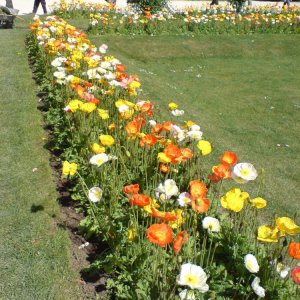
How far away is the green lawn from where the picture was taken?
18.9 feet

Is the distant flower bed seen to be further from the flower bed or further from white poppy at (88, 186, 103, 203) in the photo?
white poppy at (88, 186, 103, 203)

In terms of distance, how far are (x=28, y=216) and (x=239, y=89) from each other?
6.63 metres

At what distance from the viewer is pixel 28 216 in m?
3.82

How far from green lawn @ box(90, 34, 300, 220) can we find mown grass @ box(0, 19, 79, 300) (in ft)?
5.61

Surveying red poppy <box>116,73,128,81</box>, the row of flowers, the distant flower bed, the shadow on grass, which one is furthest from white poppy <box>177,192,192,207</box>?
the distant flower bed

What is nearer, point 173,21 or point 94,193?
point 94,193

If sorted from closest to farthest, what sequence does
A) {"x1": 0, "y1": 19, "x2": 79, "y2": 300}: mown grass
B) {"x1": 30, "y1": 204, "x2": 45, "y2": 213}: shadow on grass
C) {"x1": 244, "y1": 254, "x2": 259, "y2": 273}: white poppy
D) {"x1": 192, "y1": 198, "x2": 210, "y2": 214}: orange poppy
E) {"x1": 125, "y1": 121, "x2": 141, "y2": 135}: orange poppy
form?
{"x1": 244, "y1": 254, "x2": 259, "y2": 273}: white poppy, {"x1": 192, "y1": 198, "x2": 210, "y2": 214}: orange poppy, {"x1": 0, "y1": 19, "x2": 79, "y2": 300}: mown grass, {"x1": 125, "y1": 121, "x2": 141, "y2": 135}: orange poppy, {"x1": 30, "y1": 204, "x2": 45, "y2": 213}: shadow on grass

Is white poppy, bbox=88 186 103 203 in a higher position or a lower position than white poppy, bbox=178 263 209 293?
lower

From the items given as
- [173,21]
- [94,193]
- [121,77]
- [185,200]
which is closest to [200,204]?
[185,200]

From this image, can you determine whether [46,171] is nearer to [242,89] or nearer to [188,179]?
[188,179]

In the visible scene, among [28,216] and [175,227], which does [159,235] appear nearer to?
[175,227]

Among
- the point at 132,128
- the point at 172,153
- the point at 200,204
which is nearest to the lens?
the point at 200,204

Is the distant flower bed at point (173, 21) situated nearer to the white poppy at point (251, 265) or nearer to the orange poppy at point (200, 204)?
the orange poppy at point (200, 204)

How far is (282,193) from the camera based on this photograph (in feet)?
16.2
